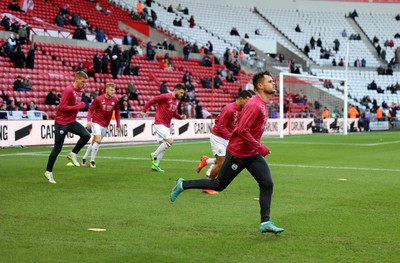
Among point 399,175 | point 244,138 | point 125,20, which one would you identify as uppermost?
point 125,20

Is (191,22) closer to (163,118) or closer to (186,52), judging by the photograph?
(186,52)

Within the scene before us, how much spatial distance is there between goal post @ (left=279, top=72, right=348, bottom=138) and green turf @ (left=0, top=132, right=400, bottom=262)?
78.0 feet

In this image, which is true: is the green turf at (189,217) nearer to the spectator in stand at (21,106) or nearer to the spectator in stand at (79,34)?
the spectator in stand at (21,106)

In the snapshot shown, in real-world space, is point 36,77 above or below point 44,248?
above

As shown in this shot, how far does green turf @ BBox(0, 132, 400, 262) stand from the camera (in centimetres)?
756

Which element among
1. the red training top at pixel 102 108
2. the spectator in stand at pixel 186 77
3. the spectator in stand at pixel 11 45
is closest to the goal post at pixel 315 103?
the spectator in stand at pixel 186 77

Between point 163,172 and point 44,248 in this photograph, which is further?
point 163,172

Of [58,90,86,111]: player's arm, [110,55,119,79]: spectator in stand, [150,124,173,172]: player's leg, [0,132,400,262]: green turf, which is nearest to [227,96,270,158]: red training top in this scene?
[0,132,400,262]: green turf

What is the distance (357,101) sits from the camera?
5506cm

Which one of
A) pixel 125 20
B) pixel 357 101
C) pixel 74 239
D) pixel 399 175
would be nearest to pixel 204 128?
pixel 125 20

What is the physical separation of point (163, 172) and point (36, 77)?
59.0ft

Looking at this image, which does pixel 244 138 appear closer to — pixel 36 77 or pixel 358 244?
pixel 358 244

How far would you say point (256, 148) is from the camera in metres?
8.67

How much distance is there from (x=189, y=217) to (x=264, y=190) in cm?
150
